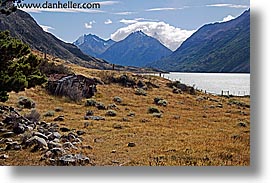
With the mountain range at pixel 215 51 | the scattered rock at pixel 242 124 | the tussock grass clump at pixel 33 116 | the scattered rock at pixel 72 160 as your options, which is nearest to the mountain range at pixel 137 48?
the mountain range at pixel 215 51

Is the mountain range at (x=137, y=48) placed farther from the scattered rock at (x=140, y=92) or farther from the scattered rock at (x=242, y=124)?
the scattered rock at (x=242, y=124)

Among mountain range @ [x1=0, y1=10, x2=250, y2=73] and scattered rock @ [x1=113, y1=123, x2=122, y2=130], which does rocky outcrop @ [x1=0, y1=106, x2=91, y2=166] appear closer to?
scattered rock @ [x1=113, y1=123, x2=122, y2=130]

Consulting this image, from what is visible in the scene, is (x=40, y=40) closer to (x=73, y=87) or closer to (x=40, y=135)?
(x=73, y=87)

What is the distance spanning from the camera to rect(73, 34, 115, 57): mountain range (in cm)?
653

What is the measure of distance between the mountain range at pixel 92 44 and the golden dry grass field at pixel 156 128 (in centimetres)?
28

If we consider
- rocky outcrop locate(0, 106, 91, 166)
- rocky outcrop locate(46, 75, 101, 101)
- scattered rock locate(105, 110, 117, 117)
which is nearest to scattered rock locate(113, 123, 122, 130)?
scattered rock locate(105, 110, 117, 117)

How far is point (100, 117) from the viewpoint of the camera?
6770mm

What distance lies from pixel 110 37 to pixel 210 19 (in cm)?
141

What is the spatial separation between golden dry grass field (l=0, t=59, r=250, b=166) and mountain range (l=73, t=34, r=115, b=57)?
0.28m

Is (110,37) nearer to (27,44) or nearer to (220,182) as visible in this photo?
(27,44)

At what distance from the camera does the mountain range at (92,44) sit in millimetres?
6531

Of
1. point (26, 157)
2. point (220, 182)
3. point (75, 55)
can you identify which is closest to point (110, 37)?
point (75, 55)

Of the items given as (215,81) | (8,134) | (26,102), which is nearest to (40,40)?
(26,102)

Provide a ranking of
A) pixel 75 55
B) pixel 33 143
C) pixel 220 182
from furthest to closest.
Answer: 1. pixel 75 55
2. pixel 33 143
3. pixel 220 182
